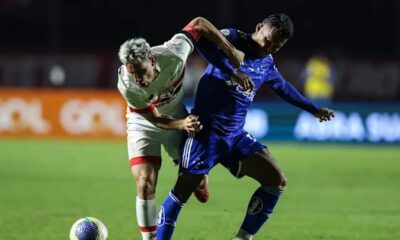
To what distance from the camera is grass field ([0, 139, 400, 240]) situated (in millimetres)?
8641

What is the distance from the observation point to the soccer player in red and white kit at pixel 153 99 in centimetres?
661

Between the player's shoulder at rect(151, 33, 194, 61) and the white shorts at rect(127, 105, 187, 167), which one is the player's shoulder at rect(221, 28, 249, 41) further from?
the white shorts at rect(127, 105, 187, 167)

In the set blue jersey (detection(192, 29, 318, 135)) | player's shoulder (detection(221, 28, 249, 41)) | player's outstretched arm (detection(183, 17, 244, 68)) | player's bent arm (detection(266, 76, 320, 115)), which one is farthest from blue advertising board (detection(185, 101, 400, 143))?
player's outstretched arm (detection(183, 17, 244, 68))

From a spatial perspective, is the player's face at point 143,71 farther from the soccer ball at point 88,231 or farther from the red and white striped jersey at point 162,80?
the soccer ball at point 88,231

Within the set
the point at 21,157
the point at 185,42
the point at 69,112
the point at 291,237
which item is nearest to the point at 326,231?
the point at 291,237

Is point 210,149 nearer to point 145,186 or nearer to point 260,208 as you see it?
point 145,186

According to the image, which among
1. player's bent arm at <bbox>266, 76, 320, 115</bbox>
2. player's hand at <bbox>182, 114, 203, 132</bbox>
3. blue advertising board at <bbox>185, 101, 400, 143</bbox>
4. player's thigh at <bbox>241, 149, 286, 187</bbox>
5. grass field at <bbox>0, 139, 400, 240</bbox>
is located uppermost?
player's hand at <bbox>182, 114, 203, 132</bbox>

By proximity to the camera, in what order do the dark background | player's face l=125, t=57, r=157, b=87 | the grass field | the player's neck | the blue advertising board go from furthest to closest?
the dark background, the blue advertising board, the grass field, the player's neck, player's face l=125, t=57, r=157, b=87

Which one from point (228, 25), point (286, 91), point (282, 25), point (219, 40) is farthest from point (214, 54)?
point (228, 25)

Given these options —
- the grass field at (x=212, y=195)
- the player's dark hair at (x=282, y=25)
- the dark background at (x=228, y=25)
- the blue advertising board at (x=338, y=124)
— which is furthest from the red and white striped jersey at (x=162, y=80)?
the dark background at (x=228, y=25)

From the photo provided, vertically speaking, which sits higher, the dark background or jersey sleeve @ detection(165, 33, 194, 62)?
jersey sleeve @ detection(165, 33, 194, 62)

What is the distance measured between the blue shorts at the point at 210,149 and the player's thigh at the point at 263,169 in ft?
0.18

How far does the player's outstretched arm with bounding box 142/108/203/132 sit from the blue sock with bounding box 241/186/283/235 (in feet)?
3.81

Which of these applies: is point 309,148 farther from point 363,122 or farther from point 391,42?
point 391,42
